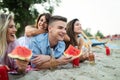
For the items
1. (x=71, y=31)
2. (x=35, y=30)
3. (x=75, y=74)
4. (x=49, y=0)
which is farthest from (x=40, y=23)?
(x=49, y=0)

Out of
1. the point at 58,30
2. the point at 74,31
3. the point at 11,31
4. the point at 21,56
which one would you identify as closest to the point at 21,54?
the point at 21,56

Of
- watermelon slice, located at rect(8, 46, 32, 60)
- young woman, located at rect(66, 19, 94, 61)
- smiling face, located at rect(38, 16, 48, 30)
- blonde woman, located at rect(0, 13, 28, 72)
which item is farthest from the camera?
young woman, located at rect(66, 19, 94, 61)

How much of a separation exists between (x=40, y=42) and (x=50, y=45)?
234 millimetres

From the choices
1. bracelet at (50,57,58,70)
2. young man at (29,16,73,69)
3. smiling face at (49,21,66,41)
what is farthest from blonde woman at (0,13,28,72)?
smiling face at (49,21,66,41)

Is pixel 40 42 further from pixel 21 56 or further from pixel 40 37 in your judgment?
pixel 21 56

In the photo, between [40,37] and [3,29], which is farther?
[40,37]

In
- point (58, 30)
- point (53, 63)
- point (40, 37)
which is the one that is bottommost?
point (53, 63)

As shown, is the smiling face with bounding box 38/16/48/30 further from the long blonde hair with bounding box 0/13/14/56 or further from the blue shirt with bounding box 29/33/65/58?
the long blonde hair with bounding box 0/13/14/56

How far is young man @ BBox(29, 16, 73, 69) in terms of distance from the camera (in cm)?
493

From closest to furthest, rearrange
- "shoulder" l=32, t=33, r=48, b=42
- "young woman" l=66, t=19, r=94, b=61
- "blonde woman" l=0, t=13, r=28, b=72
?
"blonde woman" l=0, t=13, r=28, b=72 → "shoulder" l=32, t=33, r=48, b=42 → "young woman" l=66, t=19, r=94, b=61

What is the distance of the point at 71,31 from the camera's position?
6.10 metres

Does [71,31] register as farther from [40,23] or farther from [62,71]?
[62,71]

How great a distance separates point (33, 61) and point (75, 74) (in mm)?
Result: 720

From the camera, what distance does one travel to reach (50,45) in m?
5.21
